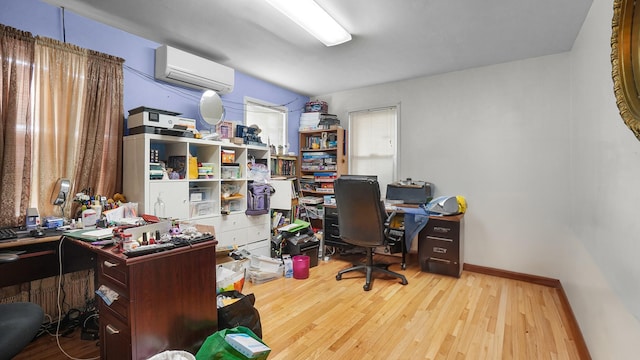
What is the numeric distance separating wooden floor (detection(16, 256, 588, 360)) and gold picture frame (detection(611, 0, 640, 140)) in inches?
62.4

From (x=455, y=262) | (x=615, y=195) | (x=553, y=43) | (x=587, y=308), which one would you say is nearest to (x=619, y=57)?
(x=615, y=195)

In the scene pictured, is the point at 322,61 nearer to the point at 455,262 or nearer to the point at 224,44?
the point at 224,44

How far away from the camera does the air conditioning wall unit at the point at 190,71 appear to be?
8.88 feet

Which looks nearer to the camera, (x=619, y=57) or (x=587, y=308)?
(x=619, y=57)

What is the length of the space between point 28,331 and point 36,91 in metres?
1.83

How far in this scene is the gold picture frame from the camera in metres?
1.00

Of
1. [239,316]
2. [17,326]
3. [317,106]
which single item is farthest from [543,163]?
[17,326]

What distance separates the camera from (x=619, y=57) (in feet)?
3.63

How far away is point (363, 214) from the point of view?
9.28 ft

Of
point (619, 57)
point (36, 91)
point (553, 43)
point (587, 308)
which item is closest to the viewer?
point (619, 57)

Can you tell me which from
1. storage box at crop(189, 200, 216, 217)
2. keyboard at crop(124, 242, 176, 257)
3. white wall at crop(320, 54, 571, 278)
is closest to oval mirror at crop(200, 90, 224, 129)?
storage box at crop(189, 200, 216, 217)

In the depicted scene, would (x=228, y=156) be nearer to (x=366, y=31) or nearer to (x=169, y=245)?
(x=169, y=245)

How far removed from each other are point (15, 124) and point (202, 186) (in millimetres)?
1483

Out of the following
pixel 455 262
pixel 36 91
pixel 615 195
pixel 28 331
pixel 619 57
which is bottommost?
pixel 455 262
